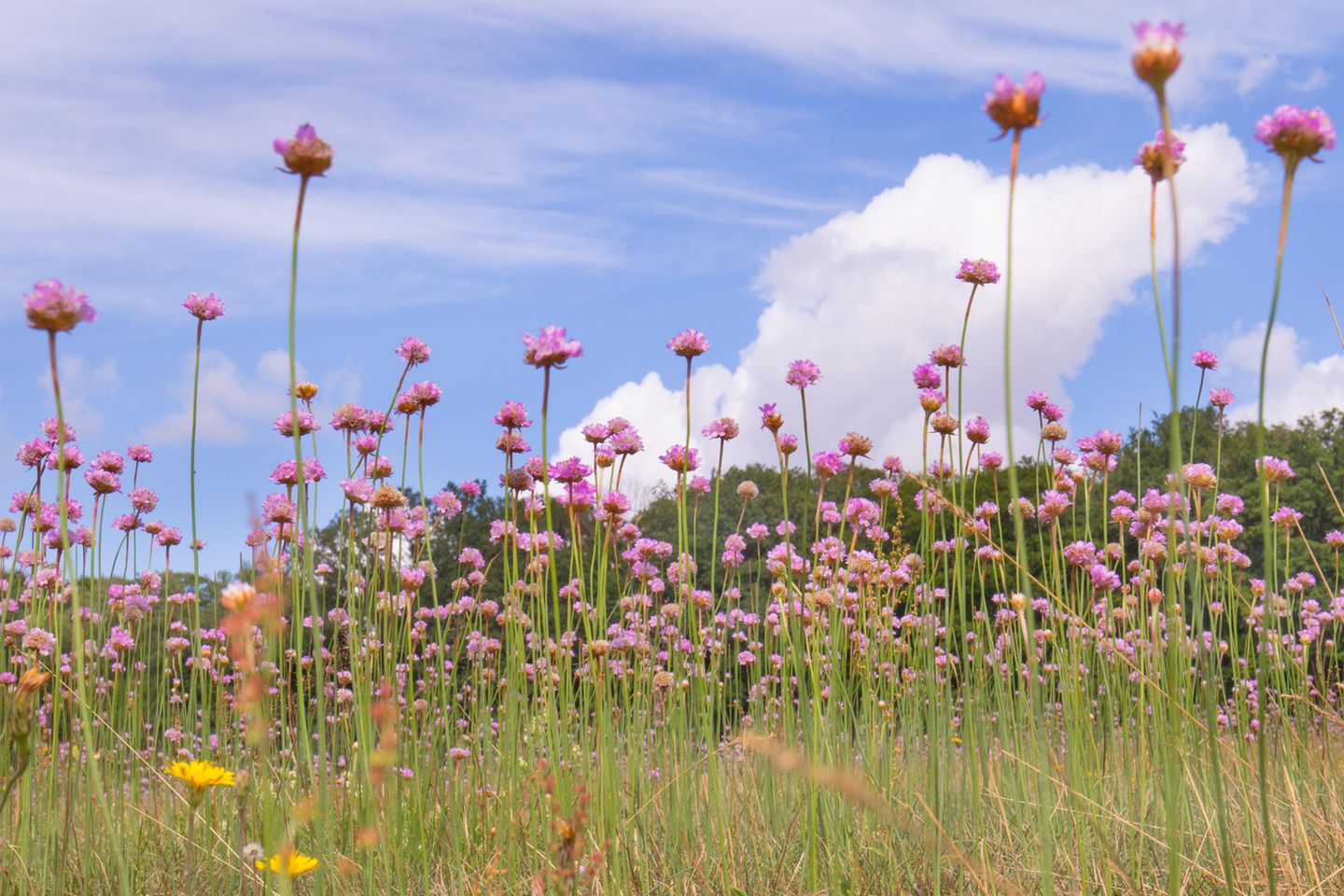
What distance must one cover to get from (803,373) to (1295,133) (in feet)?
5.78

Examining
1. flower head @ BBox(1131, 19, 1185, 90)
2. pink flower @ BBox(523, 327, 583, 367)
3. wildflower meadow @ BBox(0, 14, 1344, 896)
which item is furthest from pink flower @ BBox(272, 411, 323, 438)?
flower head @ BBox(1131, 19, 1185, 90)

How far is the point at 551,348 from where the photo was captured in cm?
203

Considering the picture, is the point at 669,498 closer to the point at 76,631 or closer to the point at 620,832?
the point at 620,832

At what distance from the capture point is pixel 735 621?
6336 mm

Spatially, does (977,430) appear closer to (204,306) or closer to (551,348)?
(551,348)

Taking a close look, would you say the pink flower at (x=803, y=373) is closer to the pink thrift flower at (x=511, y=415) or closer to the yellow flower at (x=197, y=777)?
the pink thrift flower at (x=511, y=415)

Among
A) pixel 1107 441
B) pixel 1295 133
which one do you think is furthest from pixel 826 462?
pixel 1295 133

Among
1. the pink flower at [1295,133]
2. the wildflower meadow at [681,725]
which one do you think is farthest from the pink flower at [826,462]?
the pink flower at [1295,133]

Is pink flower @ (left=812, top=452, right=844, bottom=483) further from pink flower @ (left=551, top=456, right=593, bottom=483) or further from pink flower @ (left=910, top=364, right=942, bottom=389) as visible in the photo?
pink flower @ (left=551, top=456, right=593, bottom=483)

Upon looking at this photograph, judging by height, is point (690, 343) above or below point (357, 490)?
above

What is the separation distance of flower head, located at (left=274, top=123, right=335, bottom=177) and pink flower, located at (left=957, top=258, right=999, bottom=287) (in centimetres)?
200

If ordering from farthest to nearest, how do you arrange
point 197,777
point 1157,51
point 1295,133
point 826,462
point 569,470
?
point 826,462
point 569,470
point 197,777
point 1295,133
point 1157,51

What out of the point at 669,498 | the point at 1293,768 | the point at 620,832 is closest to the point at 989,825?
the point at 620,832

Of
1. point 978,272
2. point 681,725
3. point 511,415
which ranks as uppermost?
point 978,272
